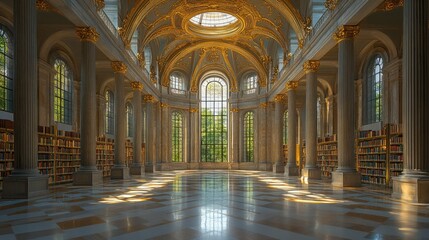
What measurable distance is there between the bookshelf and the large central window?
55.5 ft

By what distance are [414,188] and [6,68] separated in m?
17.4

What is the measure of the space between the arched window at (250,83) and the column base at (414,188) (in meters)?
29.9

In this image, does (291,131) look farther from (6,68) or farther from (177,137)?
(6,68)

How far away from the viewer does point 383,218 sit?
7922 millimetres

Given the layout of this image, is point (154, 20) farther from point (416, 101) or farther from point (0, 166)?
point (416, 101)

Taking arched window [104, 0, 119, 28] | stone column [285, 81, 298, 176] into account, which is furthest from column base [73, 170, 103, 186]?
stone column [285, 81, 298, 176]

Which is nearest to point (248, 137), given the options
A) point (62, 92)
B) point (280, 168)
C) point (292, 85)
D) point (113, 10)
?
point (280, 168)

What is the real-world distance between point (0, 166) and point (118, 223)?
866cm

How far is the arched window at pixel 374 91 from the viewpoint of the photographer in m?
22.5

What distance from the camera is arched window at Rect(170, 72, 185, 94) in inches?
1602

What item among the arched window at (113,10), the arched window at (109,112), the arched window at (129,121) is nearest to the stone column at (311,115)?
the arched window at (113,10)

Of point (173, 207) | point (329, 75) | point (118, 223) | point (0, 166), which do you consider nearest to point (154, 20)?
point (329, 75)

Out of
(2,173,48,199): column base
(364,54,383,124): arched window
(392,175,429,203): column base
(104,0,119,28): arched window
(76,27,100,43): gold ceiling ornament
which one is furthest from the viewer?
(364,54,383,124): arched window

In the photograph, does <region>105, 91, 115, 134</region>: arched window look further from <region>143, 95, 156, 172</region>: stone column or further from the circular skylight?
the circular skylight
